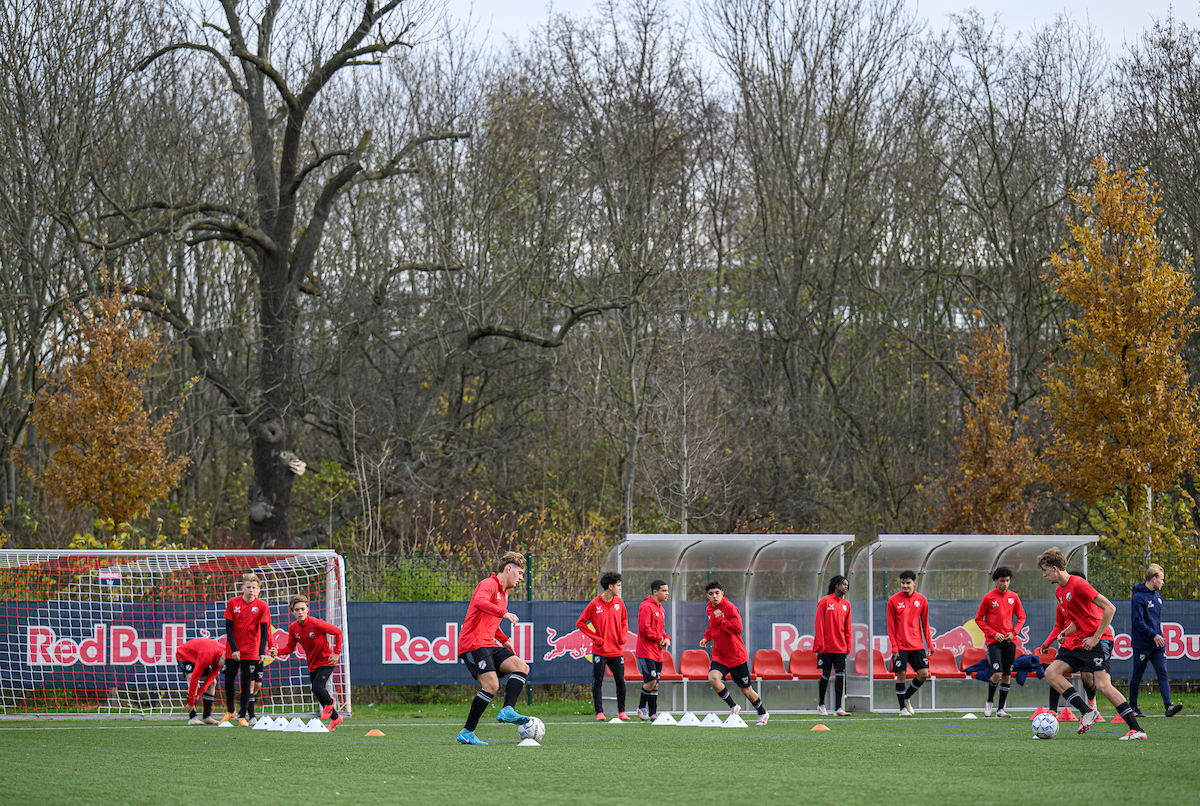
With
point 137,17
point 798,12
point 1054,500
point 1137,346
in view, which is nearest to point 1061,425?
point 1137,346

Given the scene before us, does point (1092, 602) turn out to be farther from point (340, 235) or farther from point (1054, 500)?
point (340, 235)

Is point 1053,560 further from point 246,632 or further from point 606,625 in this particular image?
point 246,632

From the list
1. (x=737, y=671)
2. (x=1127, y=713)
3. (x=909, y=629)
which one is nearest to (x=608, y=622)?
(x=737, y=671)

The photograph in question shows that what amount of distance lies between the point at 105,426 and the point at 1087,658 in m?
14.3

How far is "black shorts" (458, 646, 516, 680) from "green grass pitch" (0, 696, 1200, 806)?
0.70m

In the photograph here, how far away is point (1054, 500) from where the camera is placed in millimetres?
28297

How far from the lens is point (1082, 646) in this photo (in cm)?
1110

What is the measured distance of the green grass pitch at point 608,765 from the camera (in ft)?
24.4

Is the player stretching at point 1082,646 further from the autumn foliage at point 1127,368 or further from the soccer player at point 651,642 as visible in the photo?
the autumn foliage at point 1127,368

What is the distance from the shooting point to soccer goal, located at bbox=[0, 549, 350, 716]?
50.3ft

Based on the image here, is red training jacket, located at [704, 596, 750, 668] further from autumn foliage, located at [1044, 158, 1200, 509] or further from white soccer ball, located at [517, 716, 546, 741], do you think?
autumn foliage, located at [1044, 158, 1200, 509]

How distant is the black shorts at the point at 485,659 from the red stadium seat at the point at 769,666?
676 cm

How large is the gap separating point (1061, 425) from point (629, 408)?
9.29 m

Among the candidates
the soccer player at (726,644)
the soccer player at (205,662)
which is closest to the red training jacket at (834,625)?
the soccer player at (726,644)
